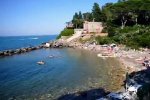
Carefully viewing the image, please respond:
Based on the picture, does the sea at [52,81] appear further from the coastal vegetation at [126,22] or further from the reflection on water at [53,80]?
the coastal vegetation at [126,22]

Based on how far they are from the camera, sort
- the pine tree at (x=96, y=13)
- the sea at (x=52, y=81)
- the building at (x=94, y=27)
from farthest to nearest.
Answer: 1. the pine tree at (x=96, y=13)
2. the building at (x=94, y=27)
3. the sea at (x=52, y=81)

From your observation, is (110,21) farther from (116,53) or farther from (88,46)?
(116,53)

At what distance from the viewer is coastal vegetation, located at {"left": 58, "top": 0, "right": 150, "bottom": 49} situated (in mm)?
72062

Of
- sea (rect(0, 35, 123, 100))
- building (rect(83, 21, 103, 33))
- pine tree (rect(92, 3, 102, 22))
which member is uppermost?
pine tree (rect(92, 3, 102, 22))

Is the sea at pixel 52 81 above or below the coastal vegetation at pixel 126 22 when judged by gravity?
below

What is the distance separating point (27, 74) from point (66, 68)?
320 inches

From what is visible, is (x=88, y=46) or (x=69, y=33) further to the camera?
(x=69, y=33)

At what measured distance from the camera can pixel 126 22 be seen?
93.1 m

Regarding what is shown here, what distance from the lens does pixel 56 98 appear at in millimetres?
31297

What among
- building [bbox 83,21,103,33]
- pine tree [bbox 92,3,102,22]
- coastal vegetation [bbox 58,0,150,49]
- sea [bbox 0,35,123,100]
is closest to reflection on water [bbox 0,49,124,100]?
sea [bbox 0,35,123,100]

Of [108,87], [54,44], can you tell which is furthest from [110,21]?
[108,87]

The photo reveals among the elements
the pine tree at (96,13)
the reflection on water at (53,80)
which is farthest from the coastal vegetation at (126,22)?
the reflection on water at (53,80)

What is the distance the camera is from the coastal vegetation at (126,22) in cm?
7206

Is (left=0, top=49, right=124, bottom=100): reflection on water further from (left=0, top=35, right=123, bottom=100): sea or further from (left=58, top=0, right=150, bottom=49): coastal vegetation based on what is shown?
(left=58, top=0, right=150, bottom=49): coastal vegetation
